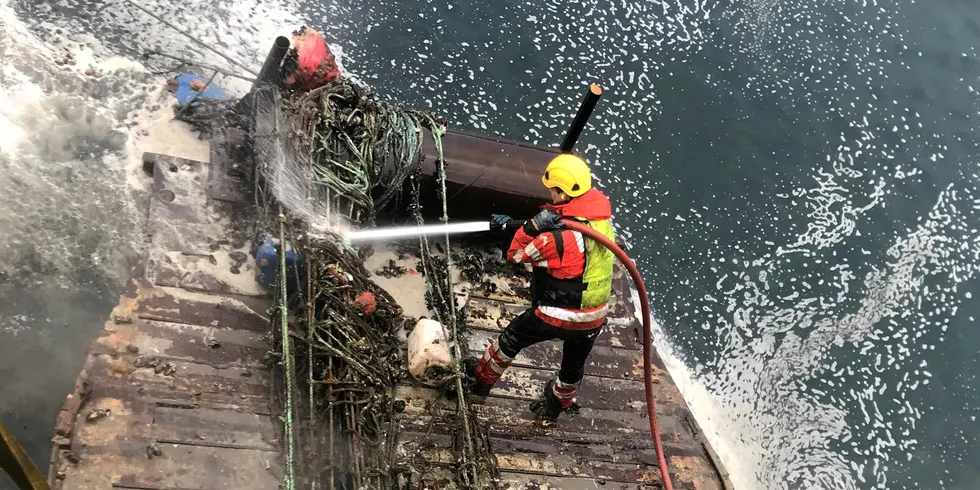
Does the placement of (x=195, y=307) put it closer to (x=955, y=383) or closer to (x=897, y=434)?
(x=897, y=434)

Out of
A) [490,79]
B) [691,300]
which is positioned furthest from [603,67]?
[691,300]

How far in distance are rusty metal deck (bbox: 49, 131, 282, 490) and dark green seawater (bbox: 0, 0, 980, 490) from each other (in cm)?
294

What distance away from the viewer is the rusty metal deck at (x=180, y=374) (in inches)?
152

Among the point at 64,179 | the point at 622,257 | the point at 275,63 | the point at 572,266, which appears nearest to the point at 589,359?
the point at 572,266

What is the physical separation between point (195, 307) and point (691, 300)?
16.7 feet

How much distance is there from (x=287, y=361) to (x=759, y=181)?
6.66 meters

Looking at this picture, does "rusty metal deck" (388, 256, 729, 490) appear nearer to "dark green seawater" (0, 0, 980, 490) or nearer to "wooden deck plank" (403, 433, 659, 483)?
"wooden deck plank" (403, 433, 659, 483)

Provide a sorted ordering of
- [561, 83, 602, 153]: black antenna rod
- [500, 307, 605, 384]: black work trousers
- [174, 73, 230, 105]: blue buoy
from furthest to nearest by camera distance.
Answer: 1. [174, 73, 230, 105]: blue buoy
2. [561, 83, 602, 153]: black antenna rod
3. [500, 307, 605, 384]: black work trousers

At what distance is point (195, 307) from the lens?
4660 millimetres

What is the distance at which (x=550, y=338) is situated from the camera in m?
4.65

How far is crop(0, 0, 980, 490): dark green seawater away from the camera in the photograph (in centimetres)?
733

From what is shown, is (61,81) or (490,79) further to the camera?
(490,79)

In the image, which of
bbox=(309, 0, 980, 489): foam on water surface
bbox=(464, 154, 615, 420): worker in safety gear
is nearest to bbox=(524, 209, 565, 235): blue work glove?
bbox=(464, 154, 615, 420): worker in safety gear

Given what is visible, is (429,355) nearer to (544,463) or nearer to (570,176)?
(544,463)
